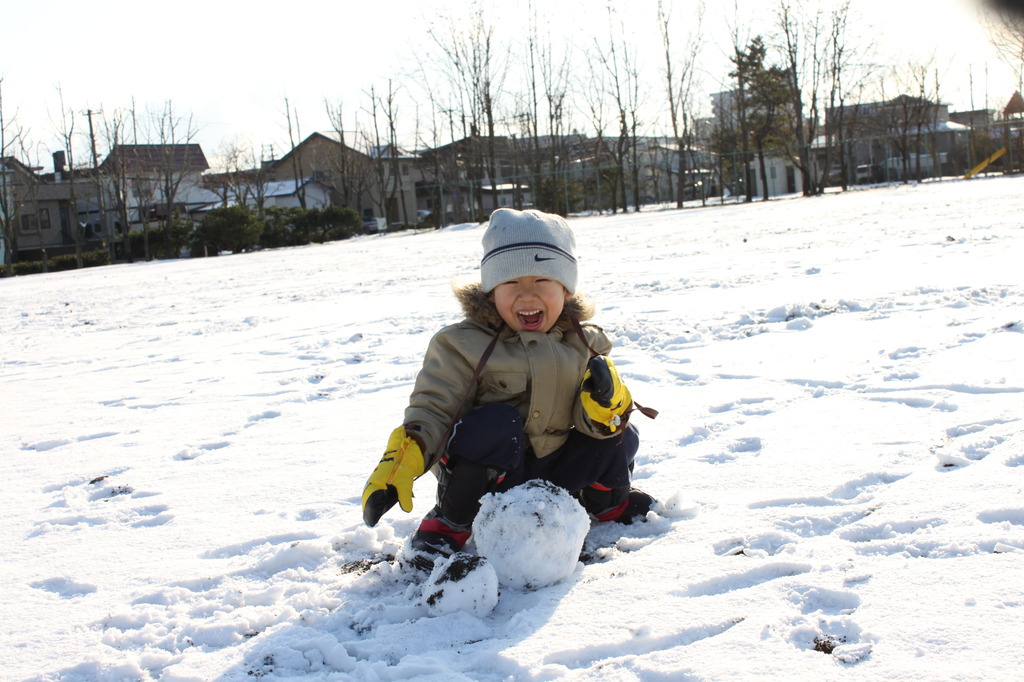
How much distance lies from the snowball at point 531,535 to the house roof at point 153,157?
1121 inches

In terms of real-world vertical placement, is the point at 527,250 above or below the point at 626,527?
above

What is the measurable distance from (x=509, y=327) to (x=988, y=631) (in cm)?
112

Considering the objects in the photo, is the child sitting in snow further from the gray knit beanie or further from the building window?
the building window

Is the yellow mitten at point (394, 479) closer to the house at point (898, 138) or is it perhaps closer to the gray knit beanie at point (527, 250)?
the gray knit beanie at point (527, 250)

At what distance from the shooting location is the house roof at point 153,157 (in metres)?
27.9

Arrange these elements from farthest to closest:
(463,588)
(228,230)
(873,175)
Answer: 1. (873,175)
2. (228,230)
3. (463,588)

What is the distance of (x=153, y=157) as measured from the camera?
109ft

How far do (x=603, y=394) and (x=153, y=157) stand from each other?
3587cm

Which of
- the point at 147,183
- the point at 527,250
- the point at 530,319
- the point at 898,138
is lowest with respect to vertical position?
the point at 530,319

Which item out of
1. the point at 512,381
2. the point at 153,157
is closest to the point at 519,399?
the point at 512,381

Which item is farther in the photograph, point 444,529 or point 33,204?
point 33,204

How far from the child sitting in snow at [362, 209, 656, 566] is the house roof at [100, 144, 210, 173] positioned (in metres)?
28.2

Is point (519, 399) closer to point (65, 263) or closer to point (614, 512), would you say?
point (614, 512)

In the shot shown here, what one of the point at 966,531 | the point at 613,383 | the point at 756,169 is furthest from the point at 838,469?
the point at 756,169
